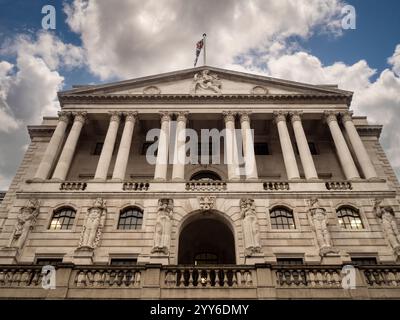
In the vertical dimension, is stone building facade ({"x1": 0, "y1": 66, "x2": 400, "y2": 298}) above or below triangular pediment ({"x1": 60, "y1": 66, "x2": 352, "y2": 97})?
below

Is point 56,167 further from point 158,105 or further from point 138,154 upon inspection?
point 158,105

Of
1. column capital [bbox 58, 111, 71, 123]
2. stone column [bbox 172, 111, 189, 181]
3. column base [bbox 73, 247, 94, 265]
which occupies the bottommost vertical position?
column base [bbox 73, 247, 94, 265]

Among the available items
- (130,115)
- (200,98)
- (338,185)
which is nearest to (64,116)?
(130,115)

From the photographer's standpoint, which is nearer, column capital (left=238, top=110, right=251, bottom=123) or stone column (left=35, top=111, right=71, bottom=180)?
stone column (left=35, top=111, right=71, bottom=180)

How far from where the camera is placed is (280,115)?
3212cm

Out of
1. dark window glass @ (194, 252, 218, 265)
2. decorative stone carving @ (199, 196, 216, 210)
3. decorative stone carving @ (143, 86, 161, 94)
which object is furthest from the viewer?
decorative stone carving @ (143, 86, 161, 94)

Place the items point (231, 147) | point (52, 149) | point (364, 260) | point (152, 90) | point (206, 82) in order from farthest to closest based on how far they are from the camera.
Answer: point (206, 82), point (152, 90), point (231, 147), point (52, 149), point (364, 260)

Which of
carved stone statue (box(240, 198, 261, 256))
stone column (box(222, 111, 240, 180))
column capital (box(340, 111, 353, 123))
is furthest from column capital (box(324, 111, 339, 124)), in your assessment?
carved stone statue (box(240, 198, 261, 256))

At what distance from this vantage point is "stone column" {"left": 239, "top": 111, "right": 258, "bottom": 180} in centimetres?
2748

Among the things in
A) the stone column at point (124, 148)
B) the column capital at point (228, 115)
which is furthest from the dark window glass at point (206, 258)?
the column capital at point (228, 115)

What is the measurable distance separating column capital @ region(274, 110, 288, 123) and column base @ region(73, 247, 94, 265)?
67.4ft

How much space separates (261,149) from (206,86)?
878 centimetres

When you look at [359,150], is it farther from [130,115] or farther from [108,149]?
[108,149]

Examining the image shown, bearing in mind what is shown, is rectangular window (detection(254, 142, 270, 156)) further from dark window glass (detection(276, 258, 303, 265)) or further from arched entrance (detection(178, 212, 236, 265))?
dark window glass (detection(276, 258, 303, 265))
